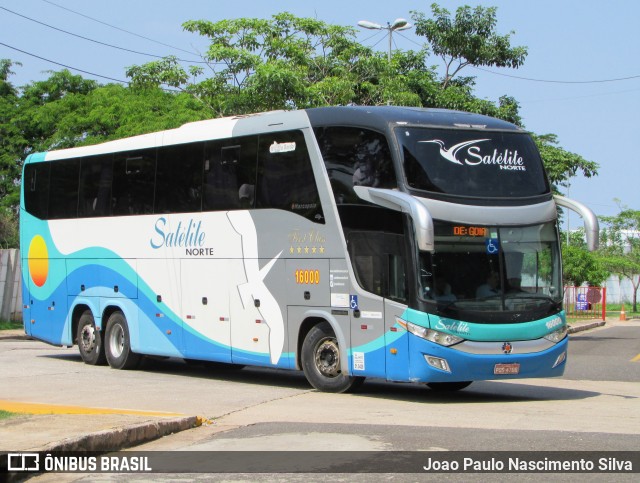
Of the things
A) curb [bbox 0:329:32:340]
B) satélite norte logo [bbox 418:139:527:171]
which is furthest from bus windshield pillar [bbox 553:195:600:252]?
curb [bbox 0:329:32:340]

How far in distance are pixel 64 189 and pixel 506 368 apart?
10.4m

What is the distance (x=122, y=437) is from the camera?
976 cm

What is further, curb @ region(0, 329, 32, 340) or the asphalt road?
curb @ region(0, 329, 32, 340)

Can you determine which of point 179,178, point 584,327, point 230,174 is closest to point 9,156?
point 584,327

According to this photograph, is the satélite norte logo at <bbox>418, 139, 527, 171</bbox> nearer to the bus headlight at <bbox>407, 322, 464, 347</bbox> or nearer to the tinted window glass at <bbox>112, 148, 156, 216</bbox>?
the bus headlight at <bbox>407, 322, 464, 347</bbox>

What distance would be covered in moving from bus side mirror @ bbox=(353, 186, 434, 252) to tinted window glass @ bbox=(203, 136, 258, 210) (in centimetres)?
246

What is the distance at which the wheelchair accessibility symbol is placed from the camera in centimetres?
1381

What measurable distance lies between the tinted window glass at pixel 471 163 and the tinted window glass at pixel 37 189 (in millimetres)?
9582

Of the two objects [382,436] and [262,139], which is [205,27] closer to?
[262,139]

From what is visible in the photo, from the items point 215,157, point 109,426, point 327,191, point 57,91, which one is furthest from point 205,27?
point 57,91

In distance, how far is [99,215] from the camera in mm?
19266

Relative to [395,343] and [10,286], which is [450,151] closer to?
[395,343]

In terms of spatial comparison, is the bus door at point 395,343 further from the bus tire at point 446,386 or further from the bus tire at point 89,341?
the bus tire at point 89,341

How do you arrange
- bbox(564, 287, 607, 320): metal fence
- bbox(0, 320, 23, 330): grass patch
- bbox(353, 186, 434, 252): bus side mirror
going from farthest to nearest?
bbox(564, 287, 607, 320): metal fence < bbox(0, 320, 23, 330): grass patch < bbox(353, 186, 434, 252): bus side mirror
